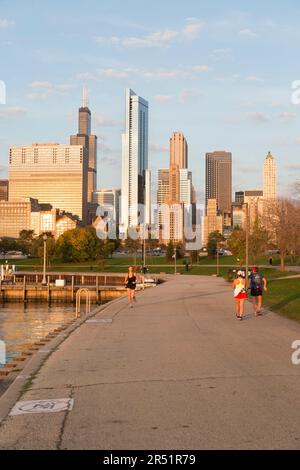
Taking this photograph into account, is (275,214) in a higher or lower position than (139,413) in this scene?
higher

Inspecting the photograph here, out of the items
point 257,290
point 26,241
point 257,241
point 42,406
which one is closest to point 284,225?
point 257,241

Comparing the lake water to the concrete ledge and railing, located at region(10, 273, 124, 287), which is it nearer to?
the concrete ledge

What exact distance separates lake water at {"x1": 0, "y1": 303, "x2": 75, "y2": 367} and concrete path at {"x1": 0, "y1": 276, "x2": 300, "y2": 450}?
8.82 m

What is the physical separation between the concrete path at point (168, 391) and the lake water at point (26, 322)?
8.82 metres

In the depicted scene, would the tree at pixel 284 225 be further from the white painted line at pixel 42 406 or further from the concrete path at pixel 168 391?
the white painted line at pixel 42 406

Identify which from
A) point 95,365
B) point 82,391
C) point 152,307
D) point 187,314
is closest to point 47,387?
point 82,391

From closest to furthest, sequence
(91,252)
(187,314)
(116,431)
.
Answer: (116,431), (187,314), (91,252)

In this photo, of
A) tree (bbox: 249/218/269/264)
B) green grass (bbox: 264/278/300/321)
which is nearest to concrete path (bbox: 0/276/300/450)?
green grass (bbox: 264/278/300/321)

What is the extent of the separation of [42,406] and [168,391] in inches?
76.7

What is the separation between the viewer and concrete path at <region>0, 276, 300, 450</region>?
7.05 meters

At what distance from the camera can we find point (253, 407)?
27.6 feet

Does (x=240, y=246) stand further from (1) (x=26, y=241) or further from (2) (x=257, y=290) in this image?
(1) (x=26, y=241)

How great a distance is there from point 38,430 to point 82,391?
224cm
